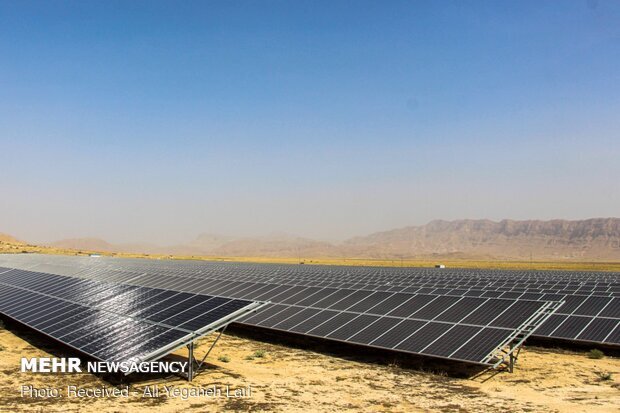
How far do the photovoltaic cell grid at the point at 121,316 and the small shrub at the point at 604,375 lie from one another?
→ 11.2 m

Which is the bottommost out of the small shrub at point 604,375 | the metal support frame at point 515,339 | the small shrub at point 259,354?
the small shrub at point 259,354

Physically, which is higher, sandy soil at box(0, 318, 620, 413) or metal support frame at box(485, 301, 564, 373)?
metal support frame at box(485, 301, 564, 373)

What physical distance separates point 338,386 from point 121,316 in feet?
24.3

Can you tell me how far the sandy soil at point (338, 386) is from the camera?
39.9ft

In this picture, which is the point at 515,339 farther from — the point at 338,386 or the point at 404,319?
the point at 338,386

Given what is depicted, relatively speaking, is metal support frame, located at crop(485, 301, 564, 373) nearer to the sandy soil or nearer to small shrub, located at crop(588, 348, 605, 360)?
the sandy soil

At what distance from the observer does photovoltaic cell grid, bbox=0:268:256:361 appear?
13359 millimetres

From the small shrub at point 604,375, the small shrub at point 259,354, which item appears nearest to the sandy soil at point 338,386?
the small shrub at point 604,375

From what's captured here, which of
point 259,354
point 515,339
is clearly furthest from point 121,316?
point 515,339

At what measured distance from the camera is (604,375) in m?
15.9

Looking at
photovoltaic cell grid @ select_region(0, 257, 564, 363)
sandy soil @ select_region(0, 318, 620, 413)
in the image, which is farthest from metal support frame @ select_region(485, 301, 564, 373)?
sandy soil @ select_region(0, 318, 620, 413)

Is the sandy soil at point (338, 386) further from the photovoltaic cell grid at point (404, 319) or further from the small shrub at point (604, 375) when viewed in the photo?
the photovoltaic cell grid at point (404, 319)

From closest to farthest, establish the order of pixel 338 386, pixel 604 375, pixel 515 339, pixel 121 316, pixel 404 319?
→ 1. pixel 338 386
2. pixel 604 375
3. pixel 121 316
4. pixel 515 339
5. pixel 404 319

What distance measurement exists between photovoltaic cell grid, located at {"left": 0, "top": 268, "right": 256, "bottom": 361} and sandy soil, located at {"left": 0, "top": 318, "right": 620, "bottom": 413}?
1.11 metres
